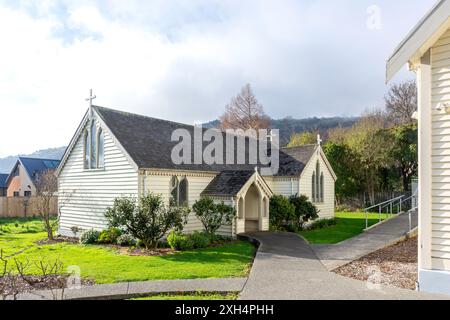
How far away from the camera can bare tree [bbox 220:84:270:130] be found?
161 ft

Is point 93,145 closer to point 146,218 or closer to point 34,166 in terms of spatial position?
point 146,218

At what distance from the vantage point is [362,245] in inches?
586

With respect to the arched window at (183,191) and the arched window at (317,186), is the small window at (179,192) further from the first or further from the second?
the arched window at (317,186)

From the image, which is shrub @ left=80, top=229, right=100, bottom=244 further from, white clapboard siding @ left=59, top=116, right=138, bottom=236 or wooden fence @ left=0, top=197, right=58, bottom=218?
wooden fence @ left=0, top=197, right=58, bottom=218

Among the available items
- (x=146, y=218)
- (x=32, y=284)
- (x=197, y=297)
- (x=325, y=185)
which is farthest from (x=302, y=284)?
(x=325, y=185)

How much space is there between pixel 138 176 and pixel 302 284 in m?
10.3

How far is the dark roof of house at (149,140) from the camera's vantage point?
704 inches

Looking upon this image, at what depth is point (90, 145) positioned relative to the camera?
20297mm

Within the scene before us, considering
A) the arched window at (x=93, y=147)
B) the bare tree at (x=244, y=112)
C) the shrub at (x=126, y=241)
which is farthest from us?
the bare tree at (x=244, y=112)

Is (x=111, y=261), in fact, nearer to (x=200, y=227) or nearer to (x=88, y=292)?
(x=88, y=292)

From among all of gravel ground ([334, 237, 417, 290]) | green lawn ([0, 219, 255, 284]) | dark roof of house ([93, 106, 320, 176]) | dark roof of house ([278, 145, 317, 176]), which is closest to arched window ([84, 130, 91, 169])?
dark roof of house ([93, 106, 320, 176])

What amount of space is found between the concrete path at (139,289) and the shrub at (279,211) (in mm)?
11811

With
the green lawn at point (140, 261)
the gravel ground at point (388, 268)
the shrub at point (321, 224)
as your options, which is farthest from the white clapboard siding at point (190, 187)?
the gravel ground at point (388, 268)

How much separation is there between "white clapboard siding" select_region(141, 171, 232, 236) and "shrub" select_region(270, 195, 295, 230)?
12.4ft
